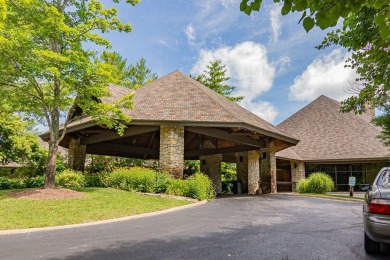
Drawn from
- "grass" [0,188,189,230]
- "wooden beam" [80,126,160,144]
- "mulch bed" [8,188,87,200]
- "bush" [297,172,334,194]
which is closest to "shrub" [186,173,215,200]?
"grass" [0,188,189,230]

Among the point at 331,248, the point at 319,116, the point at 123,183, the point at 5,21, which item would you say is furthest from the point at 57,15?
the point at 319,116

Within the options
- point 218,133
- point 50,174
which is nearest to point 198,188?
point 218,133

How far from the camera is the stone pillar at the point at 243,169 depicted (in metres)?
24.1

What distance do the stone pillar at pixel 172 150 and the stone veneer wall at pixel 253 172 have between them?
26.8 ft

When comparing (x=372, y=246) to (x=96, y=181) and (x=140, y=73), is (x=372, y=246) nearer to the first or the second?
(x=96, y=181)

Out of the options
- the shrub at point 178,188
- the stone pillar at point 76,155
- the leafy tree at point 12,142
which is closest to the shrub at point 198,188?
the shrub at point 178,188

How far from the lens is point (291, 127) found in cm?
3350

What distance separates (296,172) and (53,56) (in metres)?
24.1

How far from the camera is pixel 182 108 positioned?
54.9 feet

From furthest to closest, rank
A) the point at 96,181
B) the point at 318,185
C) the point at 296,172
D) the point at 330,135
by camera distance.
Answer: the point at 330,135 → the point at 296,172 → the point at 318,185 → the point at 96,181

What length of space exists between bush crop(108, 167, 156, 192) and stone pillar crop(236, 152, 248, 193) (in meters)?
11.2

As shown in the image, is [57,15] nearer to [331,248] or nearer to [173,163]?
[173,163]

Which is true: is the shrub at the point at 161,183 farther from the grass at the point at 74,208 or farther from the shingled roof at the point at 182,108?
the shingled roof at the point at 182,108

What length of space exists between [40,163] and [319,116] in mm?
27423
